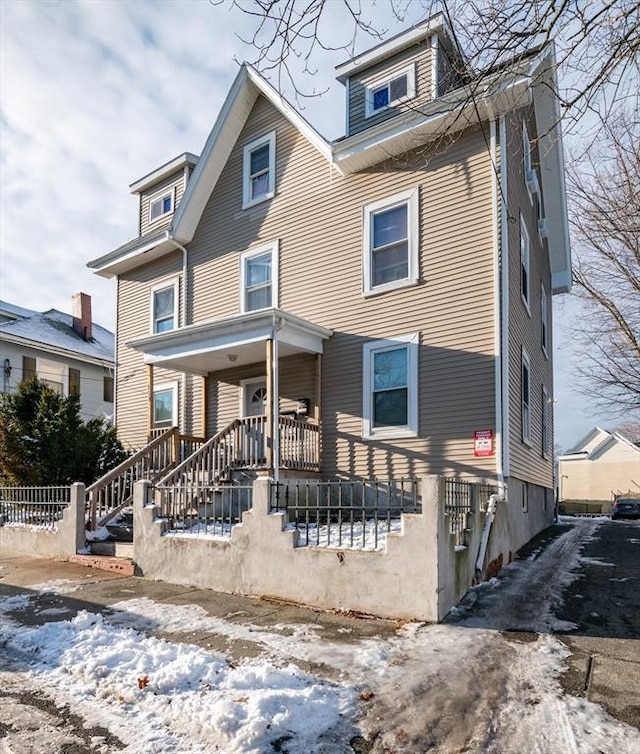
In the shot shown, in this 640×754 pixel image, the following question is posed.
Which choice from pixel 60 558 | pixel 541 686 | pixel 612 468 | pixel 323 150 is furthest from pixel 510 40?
pixel 612 468

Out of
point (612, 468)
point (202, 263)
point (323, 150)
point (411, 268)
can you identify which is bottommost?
point (612, 468)

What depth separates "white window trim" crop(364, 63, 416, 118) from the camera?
1162cm

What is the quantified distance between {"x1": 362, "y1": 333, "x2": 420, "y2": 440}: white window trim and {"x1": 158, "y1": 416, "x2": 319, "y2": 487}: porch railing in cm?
113

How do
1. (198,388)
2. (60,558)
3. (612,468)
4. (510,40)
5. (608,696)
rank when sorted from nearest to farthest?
(608,696)
(510,40)
(60,558)
(198,388)
(612,468)

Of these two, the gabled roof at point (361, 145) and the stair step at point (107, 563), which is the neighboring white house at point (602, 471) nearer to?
the gabled roof at point (361, 145)

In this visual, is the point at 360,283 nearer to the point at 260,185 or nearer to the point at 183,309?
the point at 260,185

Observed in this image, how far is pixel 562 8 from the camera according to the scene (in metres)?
4.36

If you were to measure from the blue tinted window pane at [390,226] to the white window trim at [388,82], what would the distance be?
2.24 metres

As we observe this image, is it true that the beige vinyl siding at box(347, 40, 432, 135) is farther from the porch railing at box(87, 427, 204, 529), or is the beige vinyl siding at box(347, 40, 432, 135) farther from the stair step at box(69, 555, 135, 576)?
the stair step at box(69, 555, 135, 576)

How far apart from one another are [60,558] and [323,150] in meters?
9.19

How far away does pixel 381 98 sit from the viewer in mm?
12133

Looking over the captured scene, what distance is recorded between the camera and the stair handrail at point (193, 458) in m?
9.58

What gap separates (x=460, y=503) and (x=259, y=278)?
7.55 meters

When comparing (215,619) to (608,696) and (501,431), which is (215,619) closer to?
(608,696)
